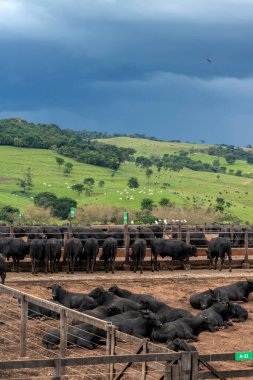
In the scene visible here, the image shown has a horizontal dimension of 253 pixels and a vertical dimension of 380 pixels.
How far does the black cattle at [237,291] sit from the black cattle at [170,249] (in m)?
5.84

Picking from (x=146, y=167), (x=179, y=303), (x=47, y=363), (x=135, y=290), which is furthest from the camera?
(x=146, y=167)

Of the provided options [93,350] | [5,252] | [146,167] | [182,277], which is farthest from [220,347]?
[146,167]

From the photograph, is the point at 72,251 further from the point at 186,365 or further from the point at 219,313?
the point at 186,365

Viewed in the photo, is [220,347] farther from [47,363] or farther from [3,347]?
[47,363]

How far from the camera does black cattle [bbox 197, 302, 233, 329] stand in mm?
17034

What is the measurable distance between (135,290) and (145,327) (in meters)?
7.42

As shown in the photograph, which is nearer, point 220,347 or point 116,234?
point 220,347

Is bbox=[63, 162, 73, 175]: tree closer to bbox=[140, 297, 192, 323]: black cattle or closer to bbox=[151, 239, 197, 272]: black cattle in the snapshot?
bbox=[151, 239, 197, 272]: black cattle

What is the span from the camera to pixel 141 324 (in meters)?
15.2

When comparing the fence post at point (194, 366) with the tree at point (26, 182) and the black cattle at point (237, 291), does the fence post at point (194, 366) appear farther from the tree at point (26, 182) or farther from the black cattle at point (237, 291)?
the tree at point (26, 182)

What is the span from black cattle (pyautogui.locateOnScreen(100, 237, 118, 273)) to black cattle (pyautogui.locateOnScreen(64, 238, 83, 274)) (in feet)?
2.92

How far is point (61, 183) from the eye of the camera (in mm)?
98188

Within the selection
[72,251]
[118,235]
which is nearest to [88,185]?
[118,235]

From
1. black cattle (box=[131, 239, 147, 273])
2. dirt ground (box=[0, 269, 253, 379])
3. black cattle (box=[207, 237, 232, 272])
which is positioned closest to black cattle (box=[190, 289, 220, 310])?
dirt ground (box=[0, 269, 253, 379])
